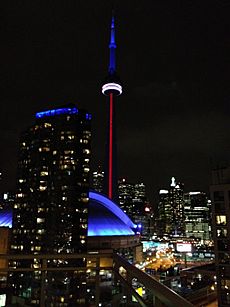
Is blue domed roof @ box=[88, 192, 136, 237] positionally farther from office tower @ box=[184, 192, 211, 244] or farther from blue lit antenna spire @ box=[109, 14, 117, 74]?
office tower @ box=[184, 192, 211, 244]

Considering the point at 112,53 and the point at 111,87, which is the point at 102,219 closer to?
the point at 111,87

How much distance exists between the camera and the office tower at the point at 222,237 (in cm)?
2715

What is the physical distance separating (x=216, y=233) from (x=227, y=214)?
222cm

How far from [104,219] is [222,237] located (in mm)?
43337

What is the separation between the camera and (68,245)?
57438 millimetres

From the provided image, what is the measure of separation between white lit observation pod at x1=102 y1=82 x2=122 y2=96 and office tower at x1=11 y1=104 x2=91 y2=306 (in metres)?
42.7

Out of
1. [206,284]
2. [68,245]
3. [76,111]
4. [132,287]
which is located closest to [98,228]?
[68,245]

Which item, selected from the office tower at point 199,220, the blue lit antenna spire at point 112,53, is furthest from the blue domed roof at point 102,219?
the office tower at point 199,220

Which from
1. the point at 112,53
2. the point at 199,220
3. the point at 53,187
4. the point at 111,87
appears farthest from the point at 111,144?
the point at 199,220

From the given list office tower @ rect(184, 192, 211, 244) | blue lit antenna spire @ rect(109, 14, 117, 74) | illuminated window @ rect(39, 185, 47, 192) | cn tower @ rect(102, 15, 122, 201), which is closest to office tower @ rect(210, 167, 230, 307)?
illuminated window @ rect(39, 185, 47, 192)

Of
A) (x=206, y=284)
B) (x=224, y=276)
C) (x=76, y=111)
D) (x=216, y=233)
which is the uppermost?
(x=76, y=111)

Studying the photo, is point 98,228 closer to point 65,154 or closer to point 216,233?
point 65,154

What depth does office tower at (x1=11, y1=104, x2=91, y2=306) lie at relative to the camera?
58906mm

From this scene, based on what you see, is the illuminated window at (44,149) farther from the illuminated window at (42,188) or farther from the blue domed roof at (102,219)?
the blue domed roof at (102,219)
